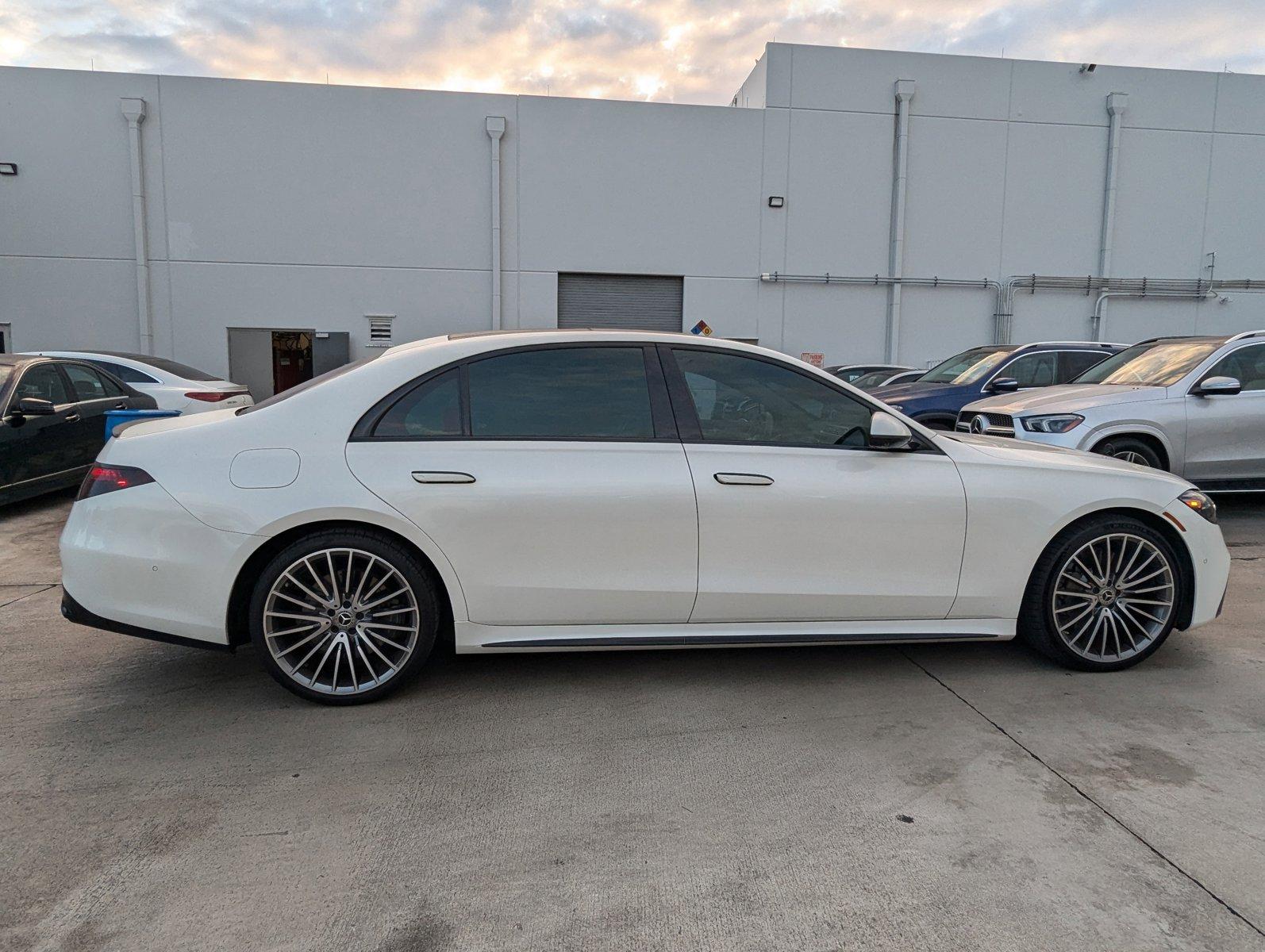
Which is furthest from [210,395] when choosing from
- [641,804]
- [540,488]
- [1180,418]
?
[1180,418]

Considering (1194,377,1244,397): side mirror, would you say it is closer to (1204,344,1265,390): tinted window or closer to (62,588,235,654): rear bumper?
(1204,344,1265,390): tinted window

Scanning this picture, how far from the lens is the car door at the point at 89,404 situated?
796 centimetres

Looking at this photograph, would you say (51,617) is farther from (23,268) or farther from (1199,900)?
(23,268)

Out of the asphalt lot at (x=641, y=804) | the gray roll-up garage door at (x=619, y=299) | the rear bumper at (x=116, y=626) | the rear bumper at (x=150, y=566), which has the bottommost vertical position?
the asphalt lot at (x=641, y=804)

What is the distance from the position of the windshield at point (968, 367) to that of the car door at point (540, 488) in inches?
284

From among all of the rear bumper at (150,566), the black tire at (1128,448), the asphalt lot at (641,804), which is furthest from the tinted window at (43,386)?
the black tire at (1128,448)

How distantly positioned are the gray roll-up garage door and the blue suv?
7568 mm

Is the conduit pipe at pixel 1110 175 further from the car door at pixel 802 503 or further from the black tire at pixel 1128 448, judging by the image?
the car door at pixel 802 503

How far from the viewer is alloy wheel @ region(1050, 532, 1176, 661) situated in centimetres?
392

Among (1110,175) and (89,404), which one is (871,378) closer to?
(1110,175)

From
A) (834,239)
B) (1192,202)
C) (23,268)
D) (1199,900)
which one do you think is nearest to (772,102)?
(834,239)

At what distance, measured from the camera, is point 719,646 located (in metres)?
3.65

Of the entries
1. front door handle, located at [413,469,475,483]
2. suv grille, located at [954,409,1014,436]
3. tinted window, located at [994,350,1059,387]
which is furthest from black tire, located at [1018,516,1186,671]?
tinted window, located at [994,350,1059,387]

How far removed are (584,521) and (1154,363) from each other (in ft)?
22.5
